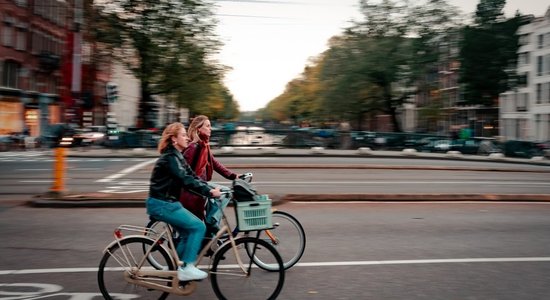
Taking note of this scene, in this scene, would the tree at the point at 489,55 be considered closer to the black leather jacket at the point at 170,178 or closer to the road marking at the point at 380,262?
the road marking at the point at 380,262

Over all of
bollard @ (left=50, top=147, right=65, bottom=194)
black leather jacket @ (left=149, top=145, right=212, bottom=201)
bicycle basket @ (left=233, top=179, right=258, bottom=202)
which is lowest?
bollard @ (left=50, top=147, right=65, bottom=194)

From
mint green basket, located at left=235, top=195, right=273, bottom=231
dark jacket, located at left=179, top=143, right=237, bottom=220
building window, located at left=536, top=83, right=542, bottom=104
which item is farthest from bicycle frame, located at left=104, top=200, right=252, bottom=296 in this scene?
building window, located at left=536, top=83, right=542, bottom=104

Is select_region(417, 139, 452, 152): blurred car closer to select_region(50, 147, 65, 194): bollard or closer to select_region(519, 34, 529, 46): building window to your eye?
select_region(519, 34, 529, 46): building window

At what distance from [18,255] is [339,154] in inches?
875

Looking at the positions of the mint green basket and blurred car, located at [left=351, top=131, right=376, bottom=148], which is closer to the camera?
the mint green basket

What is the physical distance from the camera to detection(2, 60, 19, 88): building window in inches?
1477

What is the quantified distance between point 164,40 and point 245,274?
102ft

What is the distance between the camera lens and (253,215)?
4.98 metres

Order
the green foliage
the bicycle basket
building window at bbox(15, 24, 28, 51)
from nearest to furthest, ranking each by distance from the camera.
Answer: the bicycle basket, building window at bbox(15, 24, 28, 51), the green foliage

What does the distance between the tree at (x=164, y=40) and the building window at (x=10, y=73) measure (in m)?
7.78

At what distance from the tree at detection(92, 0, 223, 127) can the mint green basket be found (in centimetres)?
3086

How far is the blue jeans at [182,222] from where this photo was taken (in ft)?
→ 16.0

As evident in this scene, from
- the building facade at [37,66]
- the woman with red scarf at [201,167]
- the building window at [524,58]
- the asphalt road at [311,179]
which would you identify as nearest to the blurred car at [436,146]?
the asphalt road at [311,179]

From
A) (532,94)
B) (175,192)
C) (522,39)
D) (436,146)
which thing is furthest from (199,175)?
(522,39)
